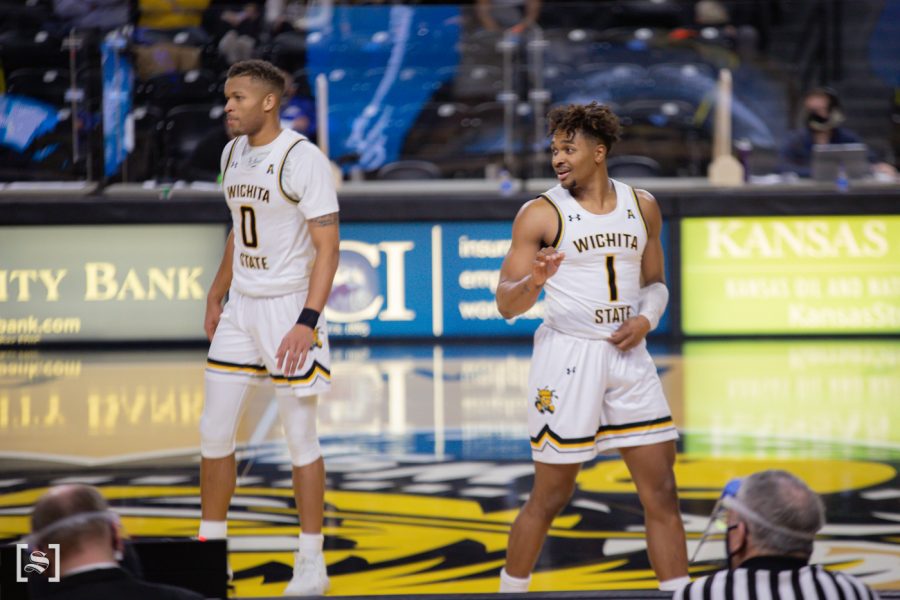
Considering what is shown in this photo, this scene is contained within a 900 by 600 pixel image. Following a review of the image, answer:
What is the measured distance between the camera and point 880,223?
1109cm

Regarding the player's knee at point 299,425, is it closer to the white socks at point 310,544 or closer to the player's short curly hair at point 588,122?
the white socks at point 310,544

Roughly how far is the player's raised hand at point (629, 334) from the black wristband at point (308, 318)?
1081 mm

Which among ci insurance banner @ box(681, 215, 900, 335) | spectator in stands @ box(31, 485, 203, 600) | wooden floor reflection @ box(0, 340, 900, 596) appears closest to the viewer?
spectator in stands @ box(31, 485, 203, 600)

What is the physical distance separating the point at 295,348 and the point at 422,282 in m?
6.43

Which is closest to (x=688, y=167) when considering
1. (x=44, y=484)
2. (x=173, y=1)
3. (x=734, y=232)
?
(x=734, y=232)

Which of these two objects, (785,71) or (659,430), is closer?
(659,430)

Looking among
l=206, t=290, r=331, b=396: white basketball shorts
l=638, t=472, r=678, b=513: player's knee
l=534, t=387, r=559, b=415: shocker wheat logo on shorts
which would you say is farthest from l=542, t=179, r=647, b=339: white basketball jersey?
l=206, t=290, r=331, b=396: white basketball shorts

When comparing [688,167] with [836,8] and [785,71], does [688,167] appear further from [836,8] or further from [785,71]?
[836,8]

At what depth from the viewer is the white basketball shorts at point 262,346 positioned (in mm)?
5062

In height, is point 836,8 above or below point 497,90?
above

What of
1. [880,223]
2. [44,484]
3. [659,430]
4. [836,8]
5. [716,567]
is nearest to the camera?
[659,430]

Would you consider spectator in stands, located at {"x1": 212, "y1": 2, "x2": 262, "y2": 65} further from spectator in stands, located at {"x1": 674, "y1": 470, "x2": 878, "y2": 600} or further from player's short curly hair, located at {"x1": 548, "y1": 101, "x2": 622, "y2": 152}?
spectator in stands, located at {"x1": 674, "y1": 470, "x2": 878, "y2": 600}

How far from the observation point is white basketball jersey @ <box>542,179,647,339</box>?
457 cm

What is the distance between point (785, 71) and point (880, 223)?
163 cm
